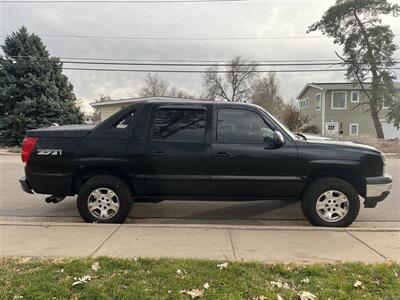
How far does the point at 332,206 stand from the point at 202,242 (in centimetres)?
217

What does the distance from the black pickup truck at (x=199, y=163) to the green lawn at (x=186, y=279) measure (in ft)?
6.04

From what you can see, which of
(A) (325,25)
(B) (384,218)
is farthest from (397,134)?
(B) (384,218)

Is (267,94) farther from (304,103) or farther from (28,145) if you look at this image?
(28,145)

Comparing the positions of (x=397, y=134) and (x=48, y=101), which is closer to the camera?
(x=48, y=101)

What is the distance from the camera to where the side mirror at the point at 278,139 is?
591 centimetres

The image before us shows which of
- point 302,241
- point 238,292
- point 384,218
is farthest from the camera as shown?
point 384,218

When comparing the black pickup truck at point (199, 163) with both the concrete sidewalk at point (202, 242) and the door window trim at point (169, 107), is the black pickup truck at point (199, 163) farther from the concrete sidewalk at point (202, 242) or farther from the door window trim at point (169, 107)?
the concrete sidewalk at point (202, 242)

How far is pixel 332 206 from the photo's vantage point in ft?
19.7

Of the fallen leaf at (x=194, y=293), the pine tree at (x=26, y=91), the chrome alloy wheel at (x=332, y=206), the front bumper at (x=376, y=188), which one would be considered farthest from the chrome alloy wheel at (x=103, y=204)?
the pine tree at (x=26, y=91)

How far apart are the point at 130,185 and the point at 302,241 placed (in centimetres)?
264

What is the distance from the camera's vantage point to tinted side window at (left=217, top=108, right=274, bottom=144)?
6.06m

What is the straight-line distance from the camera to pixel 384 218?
7.05 meters

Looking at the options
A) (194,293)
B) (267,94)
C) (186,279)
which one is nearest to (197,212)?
(186,279)

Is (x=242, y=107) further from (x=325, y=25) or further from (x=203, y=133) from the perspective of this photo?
(x=325, y=25)
